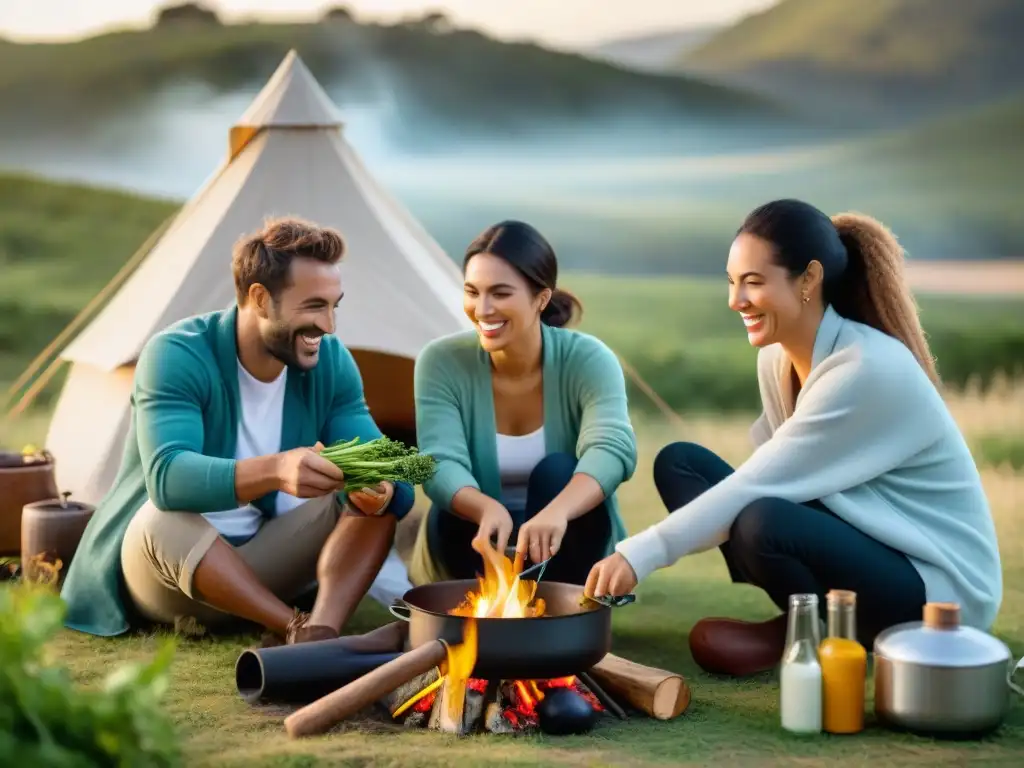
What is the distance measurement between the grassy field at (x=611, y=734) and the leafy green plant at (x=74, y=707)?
57 centimetres

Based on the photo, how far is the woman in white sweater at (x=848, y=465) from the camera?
291 centimetres

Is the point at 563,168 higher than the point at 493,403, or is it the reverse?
the point at 563,168

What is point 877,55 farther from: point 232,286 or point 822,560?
point 822,560

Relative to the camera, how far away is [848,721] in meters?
2.73

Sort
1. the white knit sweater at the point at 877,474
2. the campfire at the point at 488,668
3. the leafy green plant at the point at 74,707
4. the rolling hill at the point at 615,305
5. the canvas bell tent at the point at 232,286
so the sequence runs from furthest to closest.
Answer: the rolling hill at the point at 615,305 < the canvas bell tent at the point at 232,286 < the white knit sweater at the point at 877,474 < the campfire at the point at 488,668 < the leafy green plant at the point at 74,707

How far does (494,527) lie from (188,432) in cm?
74

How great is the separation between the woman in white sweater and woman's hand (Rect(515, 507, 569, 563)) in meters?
0.27

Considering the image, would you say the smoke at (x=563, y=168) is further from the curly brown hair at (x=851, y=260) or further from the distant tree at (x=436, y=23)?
the curly brown hair at (x=851, y=260)

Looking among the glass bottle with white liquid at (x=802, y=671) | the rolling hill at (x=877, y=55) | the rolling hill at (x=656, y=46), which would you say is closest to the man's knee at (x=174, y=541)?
the glass bottle with white liquid at (x=802, y=671)

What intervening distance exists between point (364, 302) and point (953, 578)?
215 centimetres

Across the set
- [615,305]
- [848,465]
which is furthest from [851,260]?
[615,305]

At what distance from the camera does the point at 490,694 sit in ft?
9.25

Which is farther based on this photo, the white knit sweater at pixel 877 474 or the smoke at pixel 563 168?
the smoke at pixel 563 168

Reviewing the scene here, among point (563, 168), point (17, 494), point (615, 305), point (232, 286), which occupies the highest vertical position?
point (563, 168)
